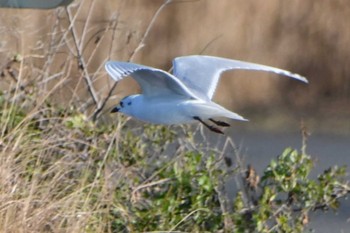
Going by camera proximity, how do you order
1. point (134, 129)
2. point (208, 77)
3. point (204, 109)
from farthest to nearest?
point (134, 129)
point (208, 77)
point (204, 109)

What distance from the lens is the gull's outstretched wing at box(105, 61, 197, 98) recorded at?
6.23m

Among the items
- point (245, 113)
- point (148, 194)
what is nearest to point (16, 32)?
point (148, 194)

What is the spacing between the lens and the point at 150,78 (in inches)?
261

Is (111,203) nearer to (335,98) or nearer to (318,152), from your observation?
(318,152)

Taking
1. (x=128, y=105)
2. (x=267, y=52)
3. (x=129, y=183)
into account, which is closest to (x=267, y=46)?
(x=267, y=52)

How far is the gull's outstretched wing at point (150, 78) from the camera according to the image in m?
6.23

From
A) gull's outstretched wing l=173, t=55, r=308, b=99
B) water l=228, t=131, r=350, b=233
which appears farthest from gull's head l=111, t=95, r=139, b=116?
water l=228, t=131, r=350, b=233

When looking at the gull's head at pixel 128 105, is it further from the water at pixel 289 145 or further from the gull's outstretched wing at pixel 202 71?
the water at pixel 289 145

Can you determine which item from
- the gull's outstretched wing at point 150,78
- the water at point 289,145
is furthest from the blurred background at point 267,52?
the gull's outstretched wing at point 150,78

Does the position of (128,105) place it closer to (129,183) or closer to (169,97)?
(169,97)

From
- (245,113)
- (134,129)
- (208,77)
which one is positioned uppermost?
(208,77)

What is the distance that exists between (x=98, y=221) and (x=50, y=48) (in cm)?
217

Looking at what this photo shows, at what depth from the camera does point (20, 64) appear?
816 centimetres

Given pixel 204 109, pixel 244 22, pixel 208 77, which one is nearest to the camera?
pixel 204 109
